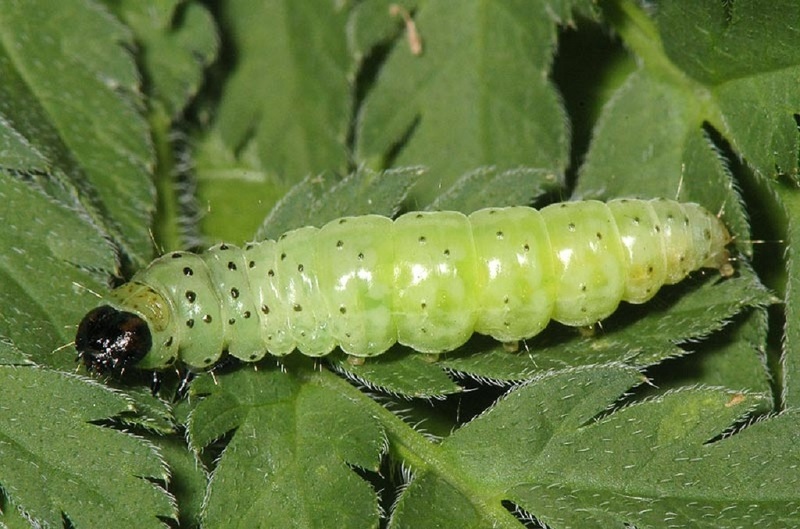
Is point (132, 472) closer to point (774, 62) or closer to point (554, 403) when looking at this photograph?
point (554, 403)

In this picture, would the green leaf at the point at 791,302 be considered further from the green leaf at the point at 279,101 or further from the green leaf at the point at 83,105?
the green leaf at the point at 83,105

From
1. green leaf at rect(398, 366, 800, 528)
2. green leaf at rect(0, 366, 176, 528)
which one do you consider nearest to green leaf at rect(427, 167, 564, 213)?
green leaf at rect(398, 366, 800, 528)

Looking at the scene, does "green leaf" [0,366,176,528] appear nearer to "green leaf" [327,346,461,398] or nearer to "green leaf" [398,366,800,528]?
"green leaf" [327,346,461,398]

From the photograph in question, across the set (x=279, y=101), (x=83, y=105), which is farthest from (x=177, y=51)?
(x=83, y=105)

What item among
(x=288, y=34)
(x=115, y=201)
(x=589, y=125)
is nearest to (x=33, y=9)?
(x=115, y=201)

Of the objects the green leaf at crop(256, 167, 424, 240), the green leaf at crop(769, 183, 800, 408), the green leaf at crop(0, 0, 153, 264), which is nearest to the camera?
the green leaf at crop(769, 183, 800, 408)
